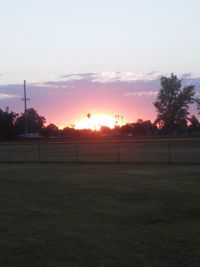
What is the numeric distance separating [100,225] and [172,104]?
14465cm

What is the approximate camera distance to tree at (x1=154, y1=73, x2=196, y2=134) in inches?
6127

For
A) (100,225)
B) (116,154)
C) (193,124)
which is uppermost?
(193,124)

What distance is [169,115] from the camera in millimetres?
155875

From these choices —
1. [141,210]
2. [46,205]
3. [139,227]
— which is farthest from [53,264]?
[46,205]

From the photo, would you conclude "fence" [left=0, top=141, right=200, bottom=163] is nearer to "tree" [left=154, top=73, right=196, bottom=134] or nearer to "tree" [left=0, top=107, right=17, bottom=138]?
"tree" [left=0, top=107, right=17, bottom=138]

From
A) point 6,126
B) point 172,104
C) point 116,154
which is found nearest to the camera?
point 116,154

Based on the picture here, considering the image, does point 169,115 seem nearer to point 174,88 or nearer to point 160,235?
point 174,88

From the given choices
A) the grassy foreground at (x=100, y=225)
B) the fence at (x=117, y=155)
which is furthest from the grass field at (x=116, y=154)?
the grassy foreground at (x=100, y=225)

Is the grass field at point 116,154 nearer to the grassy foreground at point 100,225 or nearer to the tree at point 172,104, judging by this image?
the grassy foreground at point 100,225

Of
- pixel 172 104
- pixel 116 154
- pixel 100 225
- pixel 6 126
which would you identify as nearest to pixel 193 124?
pixel 172 104

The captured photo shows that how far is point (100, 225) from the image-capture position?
1215 cm

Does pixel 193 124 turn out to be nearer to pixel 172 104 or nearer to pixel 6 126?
pixel 172 104

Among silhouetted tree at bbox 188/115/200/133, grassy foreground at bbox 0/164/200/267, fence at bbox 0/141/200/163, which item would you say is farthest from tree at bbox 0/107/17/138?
grassy foreground at bbox 0/164/200/267

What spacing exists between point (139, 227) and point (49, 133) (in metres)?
137
